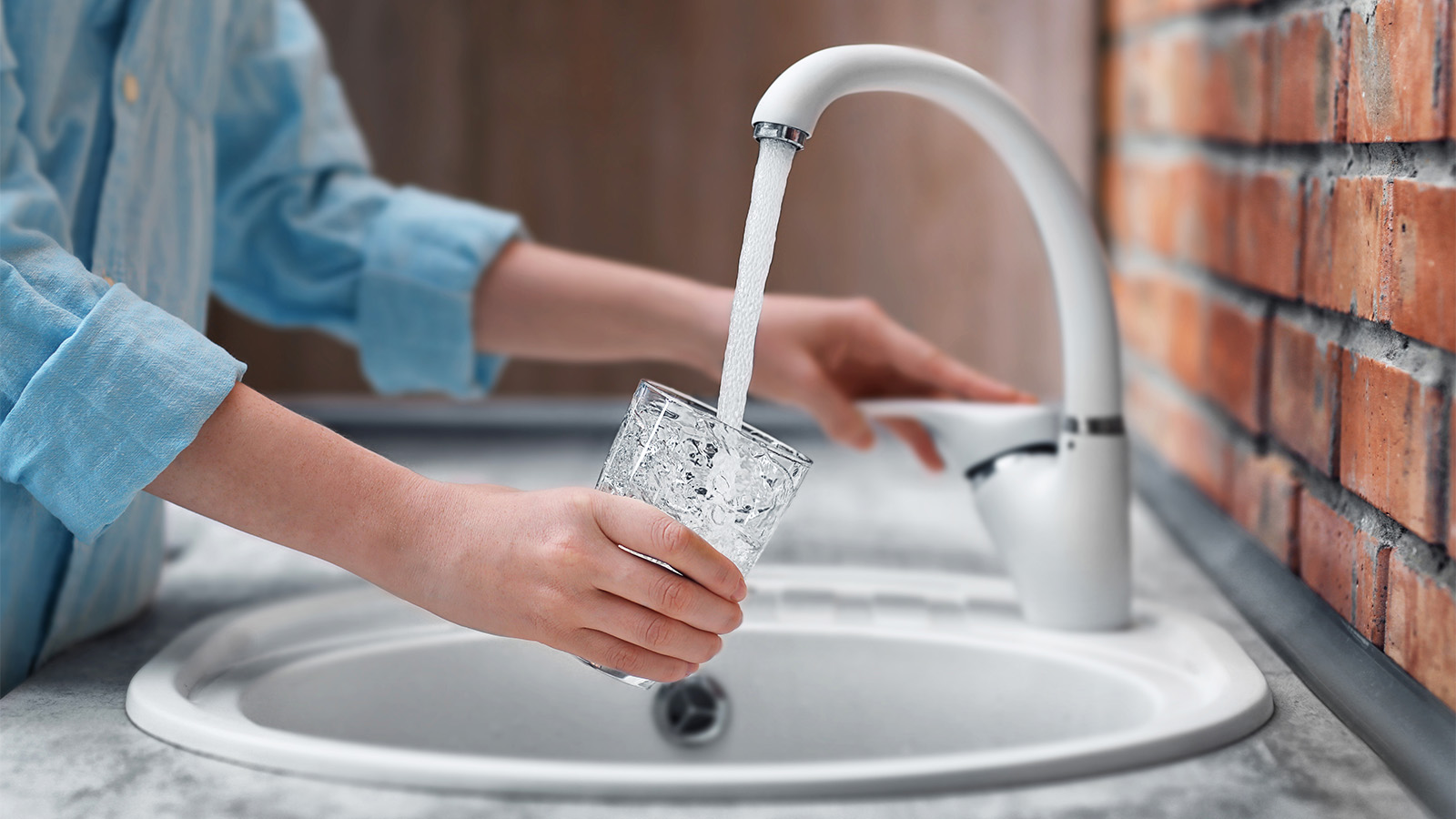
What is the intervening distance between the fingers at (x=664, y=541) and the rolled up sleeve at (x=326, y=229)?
0.38 metres

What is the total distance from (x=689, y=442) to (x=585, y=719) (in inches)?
12.1

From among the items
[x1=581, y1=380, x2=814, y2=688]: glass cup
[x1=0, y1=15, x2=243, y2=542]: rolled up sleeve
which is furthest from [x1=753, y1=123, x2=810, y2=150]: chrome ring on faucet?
[x1=0, y1=15, x2=243, y2=542]: rolled up sleeve

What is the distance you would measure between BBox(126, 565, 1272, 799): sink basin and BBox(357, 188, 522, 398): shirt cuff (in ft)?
0.59

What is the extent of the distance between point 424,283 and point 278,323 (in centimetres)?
12

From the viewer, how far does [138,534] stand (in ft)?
2.20

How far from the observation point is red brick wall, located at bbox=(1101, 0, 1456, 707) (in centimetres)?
48

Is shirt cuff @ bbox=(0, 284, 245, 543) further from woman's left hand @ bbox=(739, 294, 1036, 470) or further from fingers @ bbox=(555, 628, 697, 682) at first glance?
woman's left hand @ bbox=(739, 294, 1036, 470)

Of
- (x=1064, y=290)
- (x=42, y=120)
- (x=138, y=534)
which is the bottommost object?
(x=138, y=534)

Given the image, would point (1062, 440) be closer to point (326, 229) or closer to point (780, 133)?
point (780, 133)

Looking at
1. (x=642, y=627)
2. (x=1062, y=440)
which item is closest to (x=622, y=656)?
(x=642, y=627)

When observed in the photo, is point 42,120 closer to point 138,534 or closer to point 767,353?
point 138,534

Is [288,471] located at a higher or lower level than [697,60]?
lower

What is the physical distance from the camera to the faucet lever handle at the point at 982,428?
0.68 m

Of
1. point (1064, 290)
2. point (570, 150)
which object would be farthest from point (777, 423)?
point (1064, 290)
